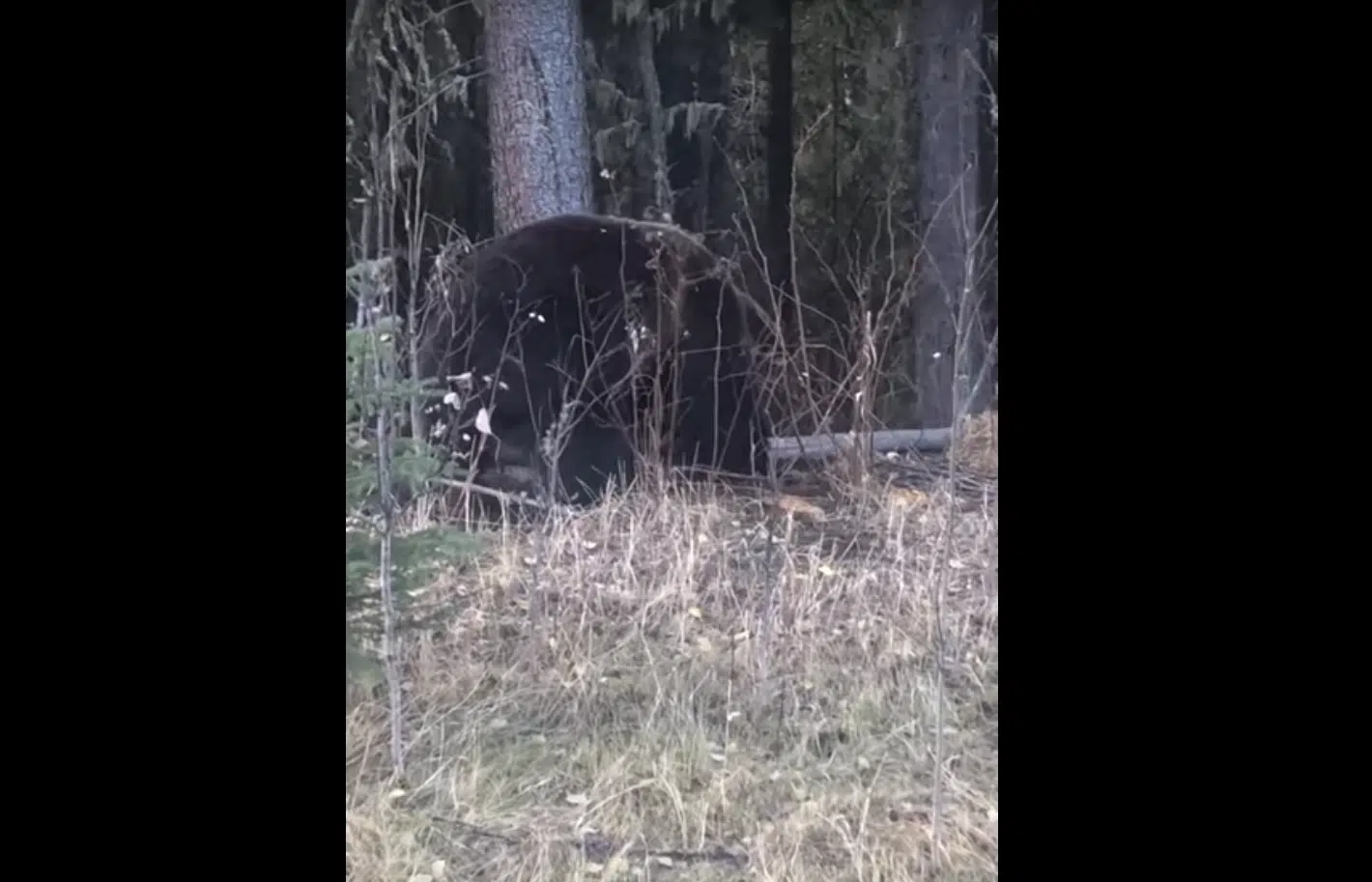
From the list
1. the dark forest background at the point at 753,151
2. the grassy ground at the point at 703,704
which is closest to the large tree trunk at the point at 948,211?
the dark forest background at the point at 753,151

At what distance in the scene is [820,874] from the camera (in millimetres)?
1758

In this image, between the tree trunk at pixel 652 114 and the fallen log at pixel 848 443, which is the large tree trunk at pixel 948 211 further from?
the tree trunk at pixel 652 114

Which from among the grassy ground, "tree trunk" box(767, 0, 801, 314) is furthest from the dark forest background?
the grassy ground

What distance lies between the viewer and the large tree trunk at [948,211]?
72.4 inches

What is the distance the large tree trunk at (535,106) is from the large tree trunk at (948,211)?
60 centimetres

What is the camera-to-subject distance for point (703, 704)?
1975 millimetres

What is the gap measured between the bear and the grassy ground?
0.14 metres

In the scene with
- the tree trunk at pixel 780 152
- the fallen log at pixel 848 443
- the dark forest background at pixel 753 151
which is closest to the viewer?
the dark forest background at pixel 753 151

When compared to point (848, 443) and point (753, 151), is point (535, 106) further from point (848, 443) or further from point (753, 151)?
point (848, 443)

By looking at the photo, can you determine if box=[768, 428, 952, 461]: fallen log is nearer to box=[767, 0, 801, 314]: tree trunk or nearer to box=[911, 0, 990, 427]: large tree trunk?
box=[911, 0, 990, 427]: large tree trunk
